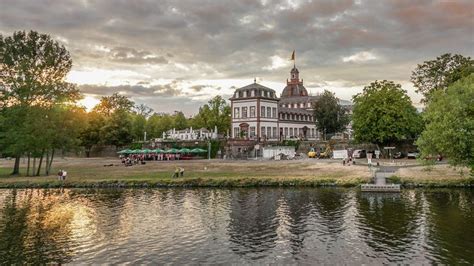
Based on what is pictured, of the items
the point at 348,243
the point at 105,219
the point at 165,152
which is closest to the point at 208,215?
the point at 105,219

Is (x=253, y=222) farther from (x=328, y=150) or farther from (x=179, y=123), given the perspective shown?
(x=179, y=123)

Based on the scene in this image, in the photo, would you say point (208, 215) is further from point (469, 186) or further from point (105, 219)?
point (469, 186)

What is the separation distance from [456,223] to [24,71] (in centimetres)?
4883

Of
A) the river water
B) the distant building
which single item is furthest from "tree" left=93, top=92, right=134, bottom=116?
the river water

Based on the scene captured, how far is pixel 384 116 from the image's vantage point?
218 ft

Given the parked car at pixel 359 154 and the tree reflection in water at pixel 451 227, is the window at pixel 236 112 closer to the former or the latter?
the parked car at pixel 359 154

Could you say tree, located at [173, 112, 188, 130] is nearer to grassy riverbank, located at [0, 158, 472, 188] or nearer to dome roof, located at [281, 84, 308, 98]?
dome roof, located at [281, 84, 308, 98]

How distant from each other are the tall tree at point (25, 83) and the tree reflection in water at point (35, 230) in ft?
53.3

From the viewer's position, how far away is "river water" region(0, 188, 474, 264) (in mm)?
18703

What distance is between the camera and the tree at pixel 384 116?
219 feet

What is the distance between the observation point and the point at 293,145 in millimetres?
84625

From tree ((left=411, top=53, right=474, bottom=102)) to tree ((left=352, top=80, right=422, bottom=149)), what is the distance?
484 centimetres

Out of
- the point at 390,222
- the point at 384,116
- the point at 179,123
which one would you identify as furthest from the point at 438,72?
the point at 179,123

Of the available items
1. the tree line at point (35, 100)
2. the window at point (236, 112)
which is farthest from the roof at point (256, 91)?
the tree line at point (35, 100)
